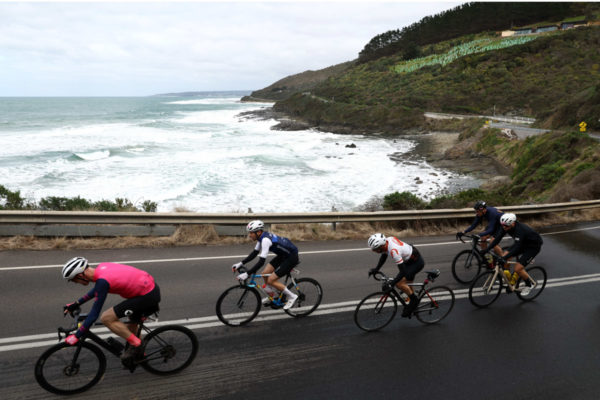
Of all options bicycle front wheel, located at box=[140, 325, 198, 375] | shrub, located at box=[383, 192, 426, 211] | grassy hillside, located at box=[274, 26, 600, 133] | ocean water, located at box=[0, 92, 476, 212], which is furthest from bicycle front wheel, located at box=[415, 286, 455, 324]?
grassy hillside, located at box=[274, 26, 600, 133]

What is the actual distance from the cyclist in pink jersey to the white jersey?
11.7ft

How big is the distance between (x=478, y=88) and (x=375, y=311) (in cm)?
7255

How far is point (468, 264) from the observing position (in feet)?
28.2

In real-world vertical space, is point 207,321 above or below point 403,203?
above

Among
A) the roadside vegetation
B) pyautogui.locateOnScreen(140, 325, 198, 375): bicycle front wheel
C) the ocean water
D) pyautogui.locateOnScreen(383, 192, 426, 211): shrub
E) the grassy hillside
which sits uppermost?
the grassy hillside

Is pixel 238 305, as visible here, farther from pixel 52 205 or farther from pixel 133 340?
pixel 52 205

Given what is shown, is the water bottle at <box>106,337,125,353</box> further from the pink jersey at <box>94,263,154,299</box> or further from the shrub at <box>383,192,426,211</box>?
the shrub at <box>383,192,426,211</box>

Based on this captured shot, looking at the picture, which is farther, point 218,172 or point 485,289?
point 218,172

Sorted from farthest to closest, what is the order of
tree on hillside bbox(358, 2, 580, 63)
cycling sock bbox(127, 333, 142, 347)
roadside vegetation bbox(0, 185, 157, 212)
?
tree on hillside bbox(358, 2, 580, 63) → roadside vegetation bbox(0, 185, 157, 212) → cycling sock bbox(127, 333, 142, 347)

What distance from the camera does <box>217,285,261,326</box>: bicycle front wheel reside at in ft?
19.9

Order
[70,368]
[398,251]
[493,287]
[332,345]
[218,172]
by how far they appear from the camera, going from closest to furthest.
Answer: [70,368] < [332,345] < [398,251] < [493,287] < [218,172]

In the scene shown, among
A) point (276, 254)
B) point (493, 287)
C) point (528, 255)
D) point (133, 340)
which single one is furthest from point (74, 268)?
point (528, 255)

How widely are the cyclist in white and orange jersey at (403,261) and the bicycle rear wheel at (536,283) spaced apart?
2.73 m

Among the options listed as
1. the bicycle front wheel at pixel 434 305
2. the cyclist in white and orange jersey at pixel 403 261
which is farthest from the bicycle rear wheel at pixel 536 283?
the cyclist in white and orange jersey at pixel 403 261
